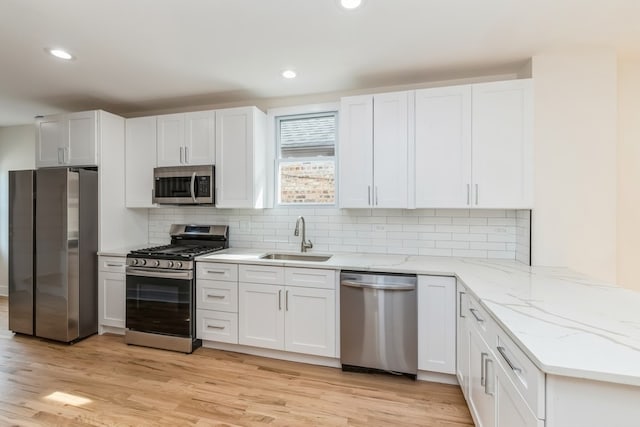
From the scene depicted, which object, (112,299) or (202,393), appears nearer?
(202,393)

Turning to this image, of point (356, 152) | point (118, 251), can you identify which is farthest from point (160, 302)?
point (356, 152)

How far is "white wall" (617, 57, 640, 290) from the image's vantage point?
253cm

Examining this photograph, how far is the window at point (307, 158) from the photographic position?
333 centimetres

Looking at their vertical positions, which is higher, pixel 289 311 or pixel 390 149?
pixel 390 149

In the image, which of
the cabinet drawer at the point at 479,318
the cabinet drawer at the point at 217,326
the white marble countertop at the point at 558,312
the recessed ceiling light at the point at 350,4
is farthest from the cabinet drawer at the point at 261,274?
the recessed ceiling light at the point at 350,4

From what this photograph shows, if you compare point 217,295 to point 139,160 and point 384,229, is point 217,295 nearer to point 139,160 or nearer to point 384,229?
point 384,229

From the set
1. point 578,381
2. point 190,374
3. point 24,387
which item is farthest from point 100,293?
point 578,381

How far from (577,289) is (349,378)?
173 centimetres

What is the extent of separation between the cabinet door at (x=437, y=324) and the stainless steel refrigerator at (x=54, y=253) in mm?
3400

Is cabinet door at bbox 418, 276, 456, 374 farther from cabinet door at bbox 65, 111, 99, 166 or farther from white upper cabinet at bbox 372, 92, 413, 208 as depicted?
cabinet door at bbox 65, 111, 99, 166

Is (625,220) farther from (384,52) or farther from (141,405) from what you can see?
(141,405)

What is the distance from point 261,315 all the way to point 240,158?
161cm

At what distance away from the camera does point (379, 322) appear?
8.11 ft

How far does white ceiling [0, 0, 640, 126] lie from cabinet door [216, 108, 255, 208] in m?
0.31
